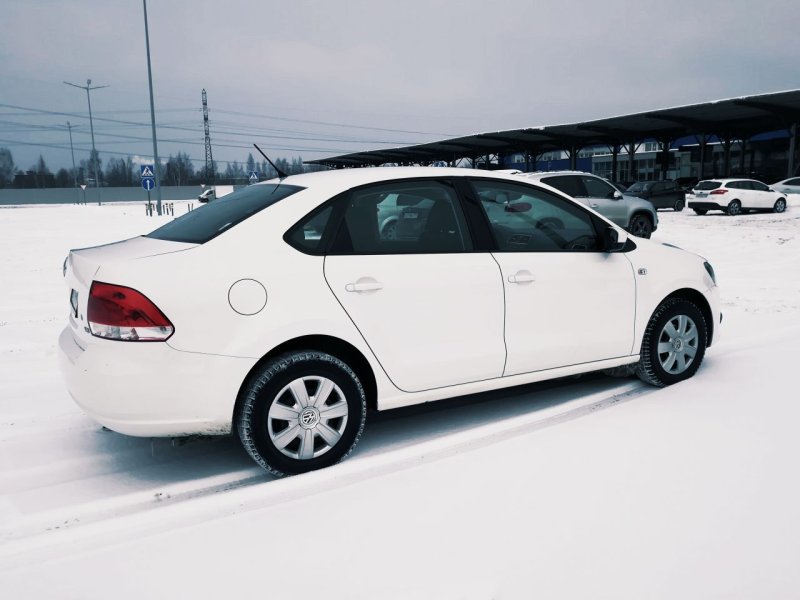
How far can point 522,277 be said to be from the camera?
3.91 m

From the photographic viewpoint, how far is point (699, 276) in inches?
186

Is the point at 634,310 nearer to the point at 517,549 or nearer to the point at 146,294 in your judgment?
the point at 517,549

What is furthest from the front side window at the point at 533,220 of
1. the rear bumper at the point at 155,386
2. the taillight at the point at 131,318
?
the taillight at the point at 131,318

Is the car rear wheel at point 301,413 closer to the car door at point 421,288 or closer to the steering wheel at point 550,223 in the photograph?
the car door at point 421,288

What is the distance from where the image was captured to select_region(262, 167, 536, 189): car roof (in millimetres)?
3623

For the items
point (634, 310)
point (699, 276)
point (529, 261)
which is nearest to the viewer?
point (529, 261)

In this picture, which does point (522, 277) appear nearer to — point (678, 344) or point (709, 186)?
point (678, 344)

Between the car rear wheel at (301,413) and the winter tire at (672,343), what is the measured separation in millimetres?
2212

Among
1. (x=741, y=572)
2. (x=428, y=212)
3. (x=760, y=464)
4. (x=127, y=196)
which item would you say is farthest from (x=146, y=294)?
(x=127, y=196)

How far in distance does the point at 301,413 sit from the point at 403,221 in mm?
1218

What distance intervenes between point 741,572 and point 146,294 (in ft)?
8.82

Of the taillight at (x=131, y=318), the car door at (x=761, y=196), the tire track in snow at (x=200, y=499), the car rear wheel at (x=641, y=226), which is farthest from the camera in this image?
the car door at (x=761, y=196)

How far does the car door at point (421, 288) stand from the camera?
344 cm

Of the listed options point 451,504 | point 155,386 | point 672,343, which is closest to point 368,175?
point 155,386
